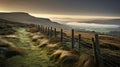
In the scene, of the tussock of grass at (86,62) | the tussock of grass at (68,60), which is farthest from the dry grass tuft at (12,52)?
the tussock of grass at (86,62)

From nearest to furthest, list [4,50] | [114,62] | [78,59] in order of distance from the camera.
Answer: [114,62]
[78,59]
[4,50]

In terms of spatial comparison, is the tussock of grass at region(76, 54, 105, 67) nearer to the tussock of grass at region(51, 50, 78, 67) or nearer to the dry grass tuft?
the tussock of grass at region(51, 50, 78, 67)

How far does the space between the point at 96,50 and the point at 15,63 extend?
688 cm

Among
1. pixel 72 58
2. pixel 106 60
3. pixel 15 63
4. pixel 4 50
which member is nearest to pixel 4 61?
pixel 15 63

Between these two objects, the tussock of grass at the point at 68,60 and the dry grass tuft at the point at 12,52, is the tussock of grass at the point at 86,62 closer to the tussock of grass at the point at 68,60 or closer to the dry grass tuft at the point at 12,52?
the tussock of grass at the point at 68,60

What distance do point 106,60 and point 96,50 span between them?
40.2 inches

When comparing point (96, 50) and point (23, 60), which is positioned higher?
point (96, 50)

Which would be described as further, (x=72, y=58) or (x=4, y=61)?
(x=4, y=61)

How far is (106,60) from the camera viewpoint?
12.1 m

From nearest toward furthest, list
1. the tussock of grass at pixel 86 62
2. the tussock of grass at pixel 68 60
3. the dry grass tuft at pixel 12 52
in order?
the tussock of grass at pixel 86 62 → the tussock of grass at pixel 68 60 → the dry grass tuft at pixel 12 52

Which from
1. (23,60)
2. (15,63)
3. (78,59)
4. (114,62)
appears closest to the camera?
(114,62)

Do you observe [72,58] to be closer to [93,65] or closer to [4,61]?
[93,65]

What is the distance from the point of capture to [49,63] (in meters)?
15.5

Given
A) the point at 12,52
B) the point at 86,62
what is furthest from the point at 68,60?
the point at 12,52
